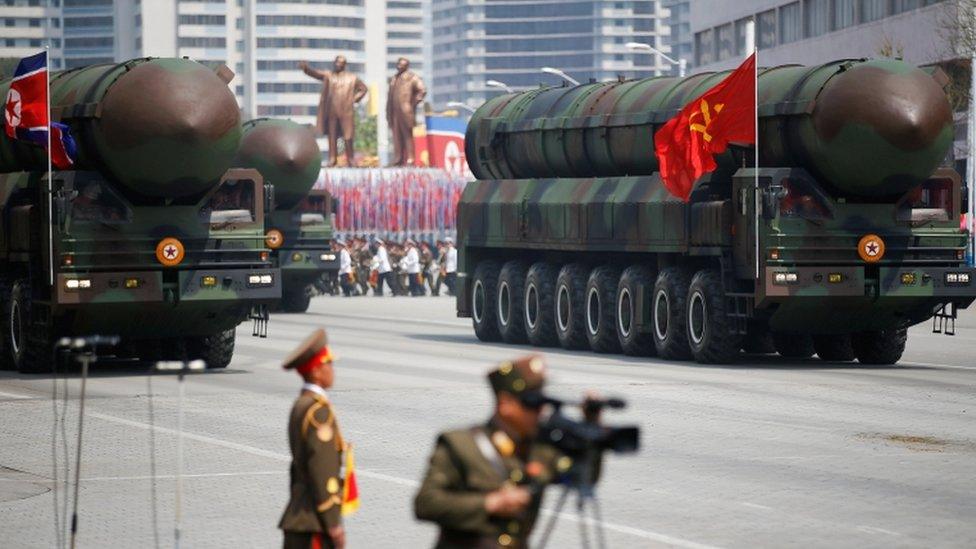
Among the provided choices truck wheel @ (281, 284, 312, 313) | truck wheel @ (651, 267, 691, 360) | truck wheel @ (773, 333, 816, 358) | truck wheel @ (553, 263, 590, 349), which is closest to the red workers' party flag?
truck wheel @ (651, 267, 691, 360)

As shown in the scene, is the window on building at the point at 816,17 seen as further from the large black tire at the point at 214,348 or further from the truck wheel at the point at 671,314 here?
the large black tire at the point at 214,348

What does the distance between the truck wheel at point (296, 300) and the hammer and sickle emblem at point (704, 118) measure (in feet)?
65.6

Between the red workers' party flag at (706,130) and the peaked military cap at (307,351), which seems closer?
the peaked military cap at (307,351)

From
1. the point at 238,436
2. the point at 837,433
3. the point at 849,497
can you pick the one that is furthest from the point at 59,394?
the point at 849,497

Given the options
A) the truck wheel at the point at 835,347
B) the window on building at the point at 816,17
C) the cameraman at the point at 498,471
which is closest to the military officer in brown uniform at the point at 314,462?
the cameraman at the point at 498,471

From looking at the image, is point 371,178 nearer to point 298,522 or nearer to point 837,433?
point 837,433

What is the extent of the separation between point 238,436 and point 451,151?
80.3 meters

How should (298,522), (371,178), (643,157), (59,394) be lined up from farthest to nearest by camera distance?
(371,178)
(643,157)
(59,394)
(298,522)

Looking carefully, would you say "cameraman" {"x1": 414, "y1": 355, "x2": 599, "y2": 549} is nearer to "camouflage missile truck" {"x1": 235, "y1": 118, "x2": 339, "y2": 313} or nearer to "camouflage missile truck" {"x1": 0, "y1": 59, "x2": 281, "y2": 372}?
"camouflage missile truck" {"x1": 0, "y1": 59, "x2": 281, "y2": 372}

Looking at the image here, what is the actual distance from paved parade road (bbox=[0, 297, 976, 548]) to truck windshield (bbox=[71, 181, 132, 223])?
6.81 feet

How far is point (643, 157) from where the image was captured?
106ft

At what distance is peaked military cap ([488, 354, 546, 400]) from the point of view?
755cm

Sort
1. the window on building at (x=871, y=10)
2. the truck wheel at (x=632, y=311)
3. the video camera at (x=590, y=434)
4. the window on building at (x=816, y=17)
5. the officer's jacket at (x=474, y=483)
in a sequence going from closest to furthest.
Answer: the video camera at (x=590, y=434) → the officer's jacket at (x=474, y=483) → the truck wheel at (x=632, y=311) → the window on building at (x=871, y=10) → the window on building at (x=816, y=17)

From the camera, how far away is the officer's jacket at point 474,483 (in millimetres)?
7691
